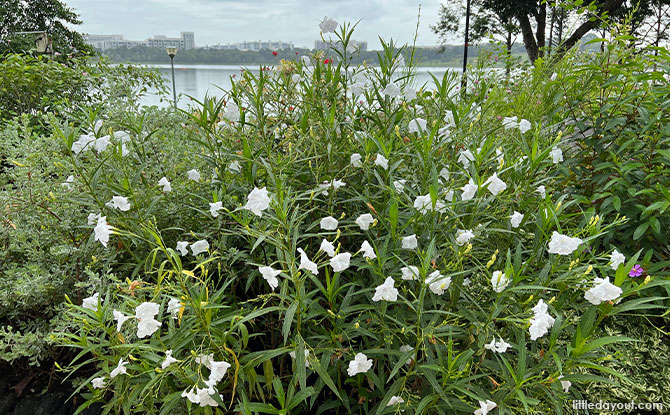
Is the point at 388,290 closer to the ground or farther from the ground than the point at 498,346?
farther from the ground

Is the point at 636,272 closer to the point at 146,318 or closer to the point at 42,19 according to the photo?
the point at 146,318

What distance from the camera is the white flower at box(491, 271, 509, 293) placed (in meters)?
1.18

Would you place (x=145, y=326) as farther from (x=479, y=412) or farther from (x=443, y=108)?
(x=443, y=108)

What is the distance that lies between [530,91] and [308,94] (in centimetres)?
240

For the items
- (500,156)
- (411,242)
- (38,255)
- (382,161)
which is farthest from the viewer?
(38,255)

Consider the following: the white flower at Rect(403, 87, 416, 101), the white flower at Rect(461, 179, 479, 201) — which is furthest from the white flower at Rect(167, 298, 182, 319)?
the white flower at Rect(403, 87, 416, 101)

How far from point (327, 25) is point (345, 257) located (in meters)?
1.32

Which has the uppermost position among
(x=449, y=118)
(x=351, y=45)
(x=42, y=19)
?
(x=42, y=19)

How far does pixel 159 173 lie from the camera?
219 cm

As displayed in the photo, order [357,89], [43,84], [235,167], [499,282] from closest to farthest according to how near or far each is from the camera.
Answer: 1. [499,282]
2. [235,167]
3. [357,89]
4. [43,84]

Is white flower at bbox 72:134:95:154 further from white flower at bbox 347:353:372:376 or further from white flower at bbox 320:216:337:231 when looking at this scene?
white flower at bbox 347:353:372:376

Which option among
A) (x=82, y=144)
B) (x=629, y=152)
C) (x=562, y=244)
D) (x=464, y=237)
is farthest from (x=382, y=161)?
(x=629, y=152)

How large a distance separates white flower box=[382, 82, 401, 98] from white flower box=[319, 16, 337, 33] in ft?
1.41

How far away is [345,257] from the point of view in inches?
46.9
